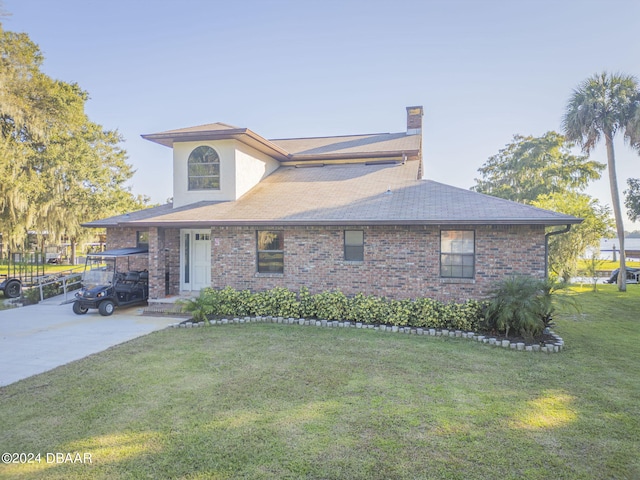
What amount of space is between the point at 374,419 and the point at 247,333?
4.89 meters

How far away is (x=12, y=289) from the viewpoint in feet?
48.5

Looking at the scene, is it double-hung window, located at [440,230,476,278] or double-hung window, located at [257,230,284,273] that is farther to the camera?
double-hung window, located at [257,230,284,273]

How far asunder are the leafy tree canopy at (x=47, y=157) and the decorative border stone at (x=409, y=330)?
15210 millimetres

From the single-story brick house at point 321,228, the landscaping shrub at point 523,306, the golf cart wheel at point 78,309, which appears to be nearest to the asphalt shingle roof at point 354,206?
the single-story brick house at point 321,228

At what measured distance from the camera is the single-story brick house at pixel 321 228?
32.0ft

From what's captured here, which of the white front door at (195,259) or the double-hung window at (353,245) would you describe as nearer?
the double-hung window at (353,245)

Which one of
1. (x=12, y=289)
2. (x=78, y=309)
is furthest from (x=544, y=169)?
(x=12, y=289)

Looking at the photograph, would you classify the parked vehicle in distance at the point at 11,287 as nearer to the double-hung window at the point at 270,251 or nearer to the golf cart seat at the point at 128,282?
the golf cart seat at the point at 128,282

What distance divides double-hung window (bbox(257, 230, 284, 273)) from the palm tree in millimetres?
16769

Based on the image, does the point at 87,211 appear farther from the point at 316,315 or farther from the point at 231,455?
the point at 231,455

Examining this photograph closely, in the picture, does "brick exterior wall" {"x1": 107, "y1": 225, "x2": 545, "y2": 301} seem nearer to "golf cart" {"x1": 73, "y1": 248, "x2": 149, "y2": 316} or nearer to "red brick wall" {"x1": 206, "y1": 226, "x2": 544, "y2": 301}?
"red brick wall" {"x1": 206, "y1": 226, "x2": 544, "y2": 301}

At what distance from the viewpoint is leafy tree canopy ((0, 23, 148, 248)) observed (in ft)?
60.7

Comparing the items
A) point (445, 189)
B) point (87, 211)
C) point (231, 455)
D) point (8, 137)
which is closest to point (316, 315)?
point (445, 189)

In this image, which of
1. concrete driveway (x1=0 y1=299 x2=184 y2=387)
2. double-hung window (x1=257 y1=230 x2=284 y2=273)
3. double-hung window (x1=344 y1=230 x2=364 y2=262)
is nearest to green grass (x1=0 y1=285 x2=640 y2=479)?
concrete driveway (x1=0 y1=299 x2=184 y2=387)
